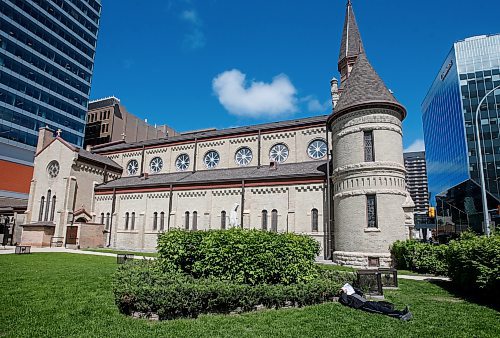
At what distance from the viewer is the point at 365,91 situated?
23.3 m

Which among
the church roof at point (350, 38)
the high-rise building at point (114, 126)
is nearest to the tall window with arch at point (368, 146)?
the church roof at point (350, 38)

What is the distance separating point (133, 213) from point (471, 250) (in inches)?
1218

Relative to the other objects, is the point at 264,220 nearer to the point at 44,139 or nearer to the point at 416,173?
the point at 44,139

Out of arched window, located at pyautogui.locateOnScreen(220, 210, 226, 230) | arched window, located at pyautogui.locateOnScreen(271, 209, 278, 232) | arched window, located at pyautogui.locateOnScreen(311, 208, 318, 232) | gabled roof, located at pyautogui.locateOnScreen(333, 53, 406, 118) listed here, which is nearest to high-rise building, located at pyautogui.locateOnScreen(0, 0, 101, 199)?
arched window, located at pyautogui.locateOnScreen(220, 210, 226, 230)

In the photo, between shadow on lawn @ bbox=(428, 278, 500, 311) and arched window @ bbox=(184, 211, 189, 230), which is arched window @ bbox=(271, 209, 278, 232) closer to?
arched window @ bbox=(184, 211, 189, 230)

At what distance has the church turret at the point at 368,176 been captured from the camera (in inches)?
827

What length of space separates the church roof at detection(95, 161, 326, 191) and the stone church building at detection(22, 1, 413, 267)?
12 centimetres

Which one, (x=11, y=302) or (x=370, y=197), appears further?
(x=370, y=197)

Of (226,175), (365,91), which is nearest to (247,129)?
(226,175)

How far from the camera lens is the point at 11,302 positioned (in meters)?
9.41

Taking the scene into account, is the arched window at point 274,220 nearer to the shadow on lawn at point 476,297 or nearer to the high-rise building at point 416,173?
the shadow on lawn at point 476,297

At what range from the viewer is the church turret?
21016 millimetres

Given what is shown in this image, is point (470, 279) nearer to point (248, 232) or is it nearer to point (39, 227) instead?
point (248, 232)

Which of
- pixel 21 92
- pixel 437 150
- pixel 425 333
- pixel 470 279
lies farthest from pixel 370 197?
pixel 437 150
